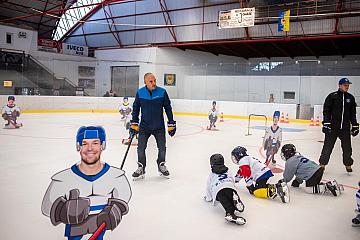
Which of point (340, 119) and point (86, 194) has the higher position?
point (340, 119)

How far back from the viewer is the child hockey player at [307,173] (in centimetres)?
406

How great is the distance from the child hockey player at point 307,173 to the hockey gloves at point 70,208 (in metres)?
3.00

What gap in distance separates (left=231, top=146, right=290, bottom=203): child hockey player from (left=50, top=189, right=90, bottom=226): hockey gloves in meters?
2.48

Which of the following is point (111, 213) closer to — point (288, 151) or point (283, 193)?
point (283, 193)

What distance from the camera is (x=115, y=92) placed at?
19.6 meters

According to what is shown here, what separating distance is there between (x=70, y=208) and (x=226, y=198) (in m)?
1.85

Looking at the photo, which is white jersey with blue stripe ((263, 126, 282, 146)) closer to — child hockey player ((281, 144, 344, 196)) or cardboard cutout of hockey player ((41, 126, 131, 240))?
child hockey player ((281, 144, 344, 196))

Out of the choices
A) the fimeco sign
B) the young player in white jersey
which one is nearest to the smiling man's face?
the young player in white jersey

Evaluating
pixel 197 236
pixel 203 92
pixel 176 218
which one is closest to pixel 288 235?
pixel 197 236

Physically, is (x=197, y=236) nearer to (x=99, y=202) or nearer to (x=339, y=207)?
(x=99, y=202)

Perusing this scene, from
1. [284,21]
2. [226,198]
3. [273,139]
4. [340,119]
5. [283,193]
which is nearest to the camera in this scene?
[226,198]

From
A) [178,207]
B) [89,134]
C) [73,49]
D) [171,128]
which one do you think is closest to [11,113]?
[171,128]

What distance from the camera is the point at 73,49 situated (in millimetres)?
26266

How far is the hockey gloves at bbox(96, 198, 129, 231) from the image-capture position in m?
1.74
